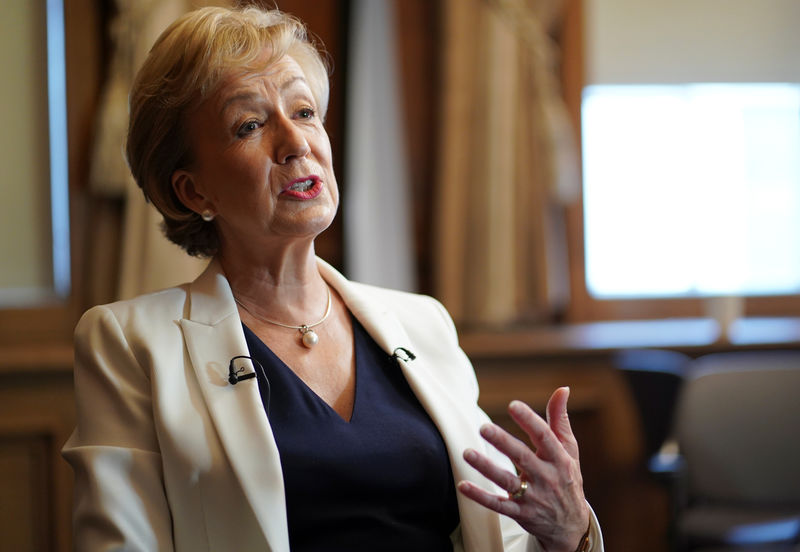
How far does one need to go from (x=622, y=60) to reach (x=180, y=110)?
2574 millimetres

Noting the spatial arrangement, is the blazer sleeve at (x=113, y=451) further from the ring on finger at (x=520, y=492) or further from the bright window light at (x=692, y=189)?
the bright window light at (x=692, y=189)

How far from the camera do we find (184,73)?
1433mm

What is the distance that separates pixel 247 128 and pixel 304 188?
15 centimetres

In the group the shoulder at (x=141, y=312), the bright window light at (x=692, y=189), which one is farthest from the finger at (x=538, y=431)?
the bright window light at (x=692, y=189)

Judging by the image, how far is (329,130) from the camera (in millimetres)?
3201

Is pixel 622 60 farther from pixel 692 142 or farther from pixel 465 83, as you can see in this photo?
pixel 465 83

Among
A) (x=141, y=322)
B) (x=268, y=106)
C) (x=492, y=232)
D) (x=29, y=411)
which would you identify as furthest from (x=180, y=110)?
(x=492, y=232)

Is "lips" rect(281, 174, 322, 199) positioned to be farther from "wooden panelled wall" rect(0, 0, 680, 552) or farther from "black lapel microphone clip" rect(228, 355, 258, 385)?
"wooden panelled wall" rect(0, 0, 680, 552)

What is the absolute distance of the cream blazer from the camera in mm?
1267

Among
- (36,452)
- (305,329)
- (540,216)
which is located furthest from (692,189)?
(36,452)

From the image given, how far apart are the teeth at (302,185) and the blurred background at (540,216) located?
4.56 feet

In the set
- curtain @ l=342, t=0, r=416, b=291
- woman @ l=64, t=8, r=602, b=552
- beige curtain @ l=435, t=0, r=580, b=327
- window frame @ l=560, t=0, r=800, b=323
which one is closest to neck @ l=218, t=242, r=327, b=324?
woman @ l=64, t=8, r=602, b=552

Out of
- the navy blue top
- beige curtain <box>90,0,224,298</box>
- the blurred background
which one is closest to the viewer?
the navy blue top

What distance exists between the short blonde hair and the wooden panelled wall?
4.28ft
